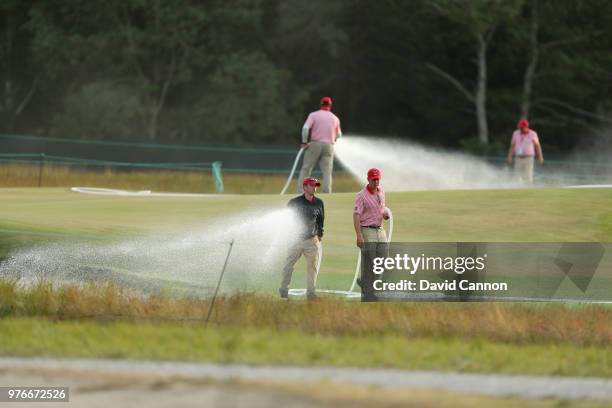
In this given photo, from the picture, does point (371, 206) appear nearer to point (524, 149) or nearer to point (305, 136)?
point (305, 136)

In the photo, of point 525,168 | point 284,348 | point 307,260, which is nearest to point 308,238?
point 307,260

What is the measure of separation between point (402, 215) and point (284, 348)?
23.4 feet

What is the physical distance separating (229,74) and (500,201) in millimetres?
33749

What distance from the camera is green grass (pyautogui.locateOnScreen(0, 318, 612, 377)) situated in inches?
467

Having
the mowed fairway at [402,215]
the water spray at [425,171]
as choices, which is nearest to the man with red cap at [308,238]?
the mowed fairway at [402,215]

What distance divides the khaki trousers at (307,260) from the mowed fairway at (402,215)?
170 cm

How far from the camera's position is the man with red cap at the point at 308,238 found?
49.0 ft

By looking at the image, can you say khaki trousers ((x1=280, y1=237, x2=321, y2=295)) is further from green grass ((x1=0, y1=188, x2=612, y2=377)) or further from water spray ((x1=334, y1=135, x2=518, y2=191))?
water spray ((x1=334, y1=135, x2=518, y2=191))

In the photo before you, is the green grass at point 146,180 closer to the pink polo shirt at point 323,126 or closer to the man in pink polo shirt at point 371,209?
the pink polo shirt at point 323,126

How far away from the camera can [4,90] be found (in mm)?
56969

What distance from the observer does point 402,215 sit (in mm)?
19203

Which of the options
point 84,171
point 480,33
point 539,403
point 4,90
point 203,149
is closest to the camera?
point 539,403

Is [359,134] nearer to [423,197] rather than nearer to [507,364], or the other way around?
[423,197]

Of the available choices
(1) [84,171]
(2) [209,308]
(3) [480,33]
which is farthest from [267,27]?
(2) [209,308]
